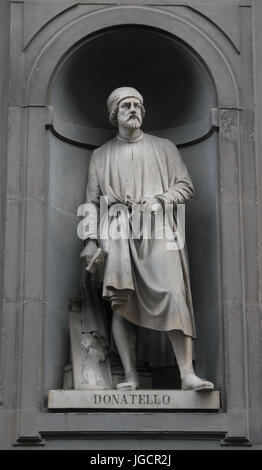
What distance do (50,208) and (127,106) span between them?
1182mm

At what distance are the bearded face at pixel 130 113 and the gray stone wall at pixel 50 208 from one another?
0.70 m

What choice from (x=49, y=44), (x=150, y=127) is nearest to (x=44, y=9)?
(x=49, y=44)

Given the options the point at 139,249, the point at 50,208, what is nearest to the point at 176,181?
the point at 139,249

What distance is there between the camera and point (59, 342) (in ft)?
43.1

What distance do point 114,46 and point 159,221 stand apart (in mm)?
1905

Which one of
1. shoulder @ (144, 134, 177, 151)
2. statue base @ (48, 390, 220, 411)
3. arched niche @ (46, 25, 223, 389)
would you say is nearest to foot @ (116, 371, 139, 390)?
statue base @ (48, 390, 220, 411)

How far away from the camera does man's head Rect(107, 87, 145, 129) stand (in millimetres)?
13484

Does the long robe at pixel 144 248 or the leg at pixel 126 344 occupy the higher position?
the long robe at pixel 144 248

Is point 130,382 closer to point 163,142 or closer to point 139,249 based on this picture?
point 139,249

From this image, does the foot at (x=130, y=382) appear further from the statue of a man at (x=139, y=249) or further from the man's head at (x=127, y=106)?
the man's head at (x=127, y=106)

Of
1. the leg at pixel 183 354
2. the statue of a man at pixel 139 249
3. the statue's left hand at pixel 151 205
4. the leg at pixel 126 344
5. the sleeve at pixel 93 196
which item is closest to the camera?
the leg at pixel 183 354

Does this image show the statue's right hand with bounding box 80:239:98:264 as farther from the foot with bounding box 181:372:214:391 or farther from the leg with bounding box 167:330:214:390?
the foot with bounding box 181:372:214:391

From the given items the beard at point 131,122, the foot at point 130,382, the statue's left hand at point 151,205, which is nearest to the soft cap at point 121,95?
the beard at point 131,122

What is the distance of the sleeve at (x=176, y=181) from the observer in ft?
43.4
